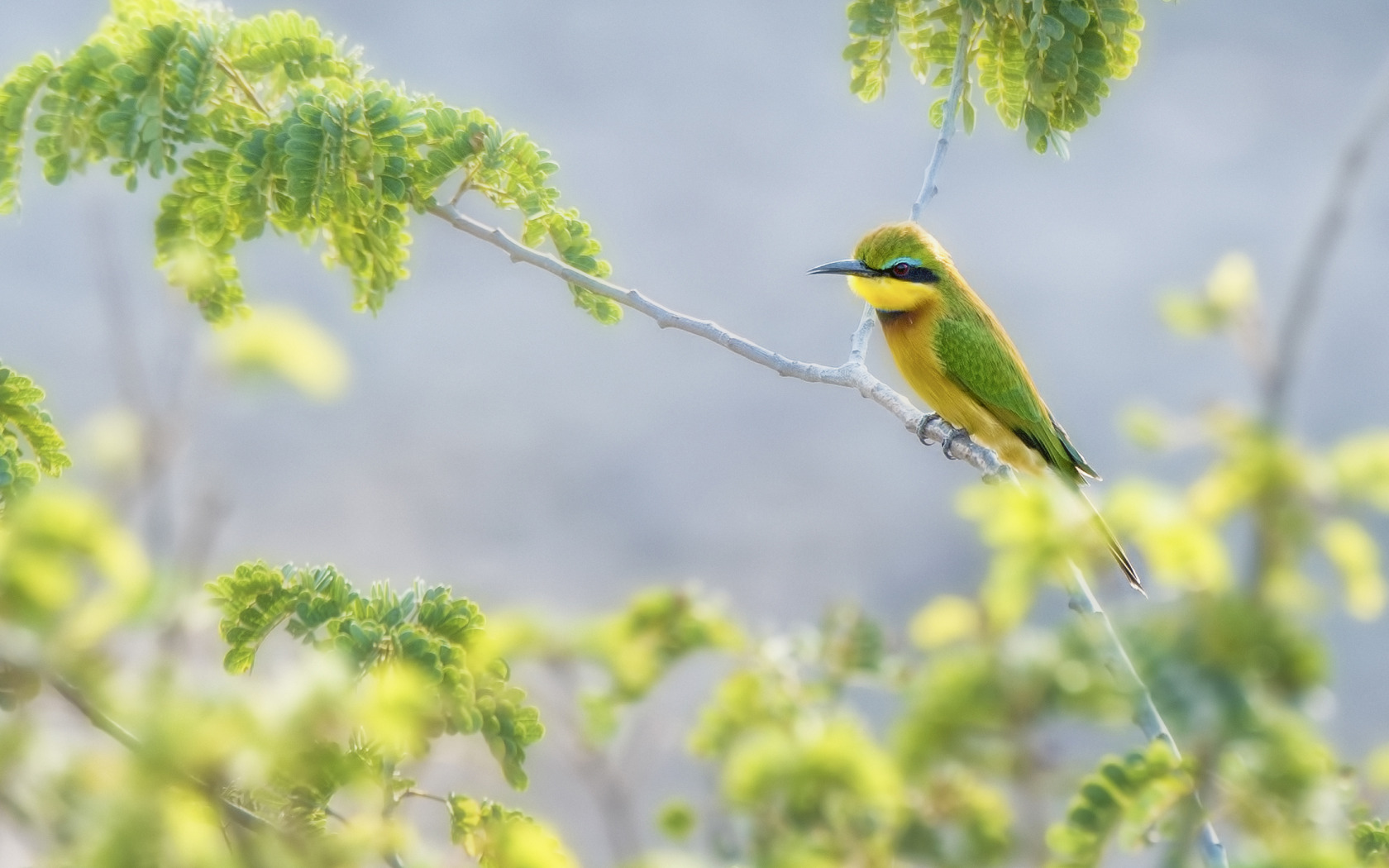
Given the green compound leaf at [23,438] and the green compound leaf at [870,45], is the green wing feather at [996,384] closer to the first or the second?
the green compound leaf at [870,45]

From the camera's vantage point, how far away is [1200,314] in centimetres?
108

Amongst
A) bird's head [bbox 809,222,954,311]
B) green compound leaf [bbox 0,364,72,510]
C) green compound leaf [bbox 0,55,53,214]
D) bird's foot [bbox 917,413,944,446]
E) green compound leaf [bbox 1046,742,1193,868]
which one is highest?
bird's head [bbox 809,222,954,311]

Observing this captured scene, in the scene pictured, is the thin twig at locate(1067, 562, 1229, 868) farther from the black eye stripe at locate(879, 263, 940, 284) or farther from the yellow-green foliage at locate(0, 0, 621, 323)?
the black eye stripe at locate(879, 263, 940, 284)

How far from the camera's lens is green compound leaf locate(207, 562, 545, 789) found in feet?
4.27

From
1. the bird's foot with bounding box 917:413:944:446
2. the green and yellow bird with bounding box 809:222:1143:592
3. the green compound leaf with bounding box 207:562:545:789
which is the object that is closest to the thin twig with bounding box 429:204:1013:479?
the bird's foot with bounding box 917:413:944:446

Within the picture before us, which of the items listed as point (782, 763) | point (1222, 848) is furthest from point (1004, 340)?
point (782, 763)

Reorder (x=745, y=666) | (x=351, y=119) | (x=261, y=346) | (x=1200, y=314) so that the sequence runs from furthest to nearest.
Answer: (x=351, y=119)
(x=745, y=666)
(x=261, y=346)
(x=1200, y=314)

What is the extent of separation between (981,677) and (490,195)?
1418 mm

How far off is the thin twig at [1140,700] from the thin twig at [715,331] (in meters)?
0.74

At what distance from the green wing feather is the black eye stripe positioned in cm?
11

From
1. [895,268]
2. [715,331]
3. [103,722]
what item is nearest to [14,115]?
[715,331]

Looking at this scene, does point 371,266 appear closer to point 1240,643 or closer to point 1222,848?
point 1222,848

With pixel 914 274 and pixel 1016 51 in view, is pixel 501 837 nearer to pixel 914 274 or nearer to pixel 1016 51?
pixel 1016 51

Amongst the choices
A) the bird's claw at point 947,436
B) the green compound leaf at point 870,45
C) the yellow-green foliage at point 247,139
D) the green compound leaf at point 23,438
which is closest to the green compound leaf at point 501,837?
the green compound leaf at point 23,438
